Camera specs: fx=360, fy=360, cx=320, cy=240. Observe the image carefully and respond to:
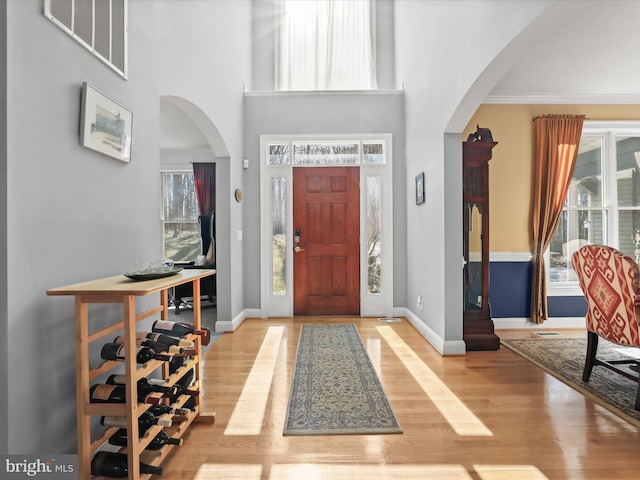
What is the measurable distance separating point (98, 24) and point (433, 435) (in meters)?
2.74

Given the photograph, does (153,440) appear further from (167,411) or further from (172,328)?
(172,328)

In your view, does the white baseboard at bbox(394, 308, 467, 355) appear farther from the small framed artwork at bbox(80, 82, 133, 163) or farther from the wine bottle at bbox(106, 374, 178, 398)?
the small framed artwork at bbox(80, 82, 133, 163)

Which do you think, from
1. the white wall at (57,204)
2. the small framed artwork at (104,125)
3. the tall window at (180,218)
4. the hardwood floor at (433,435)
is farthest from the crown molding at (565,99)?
the tall window at (180,218)

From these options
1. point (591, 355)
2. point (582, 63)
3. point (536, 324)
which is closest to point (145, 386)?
point (591, 355)

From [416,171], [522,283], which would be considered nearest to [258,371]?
[416,171]

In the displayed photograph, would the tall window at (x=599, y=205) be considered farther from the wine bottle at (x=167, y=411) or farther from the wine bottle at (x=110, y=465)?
the wine bottle at (x=110, y=465)

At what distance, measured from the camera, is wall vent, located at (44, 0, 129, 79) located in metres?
1.53

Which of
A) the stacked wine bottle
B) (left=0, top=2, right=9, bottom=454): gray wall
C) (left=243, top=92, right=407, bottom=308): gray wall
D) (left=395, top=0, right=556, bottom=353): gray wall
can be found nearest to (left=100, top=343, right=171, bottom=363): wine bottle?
the stacked wine bottle

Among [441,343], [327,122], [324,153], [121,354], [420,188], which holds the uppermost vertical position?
[327,122]

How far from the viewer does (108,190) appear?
188 cm

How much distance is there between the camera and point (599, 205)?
14.3ft

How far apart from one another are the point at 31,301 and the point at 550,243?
4848 millimetres

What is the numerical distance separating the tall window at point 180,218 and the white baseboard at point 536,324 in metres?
5.00

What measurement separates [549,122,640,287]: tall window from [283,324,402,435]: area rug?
2.80m
